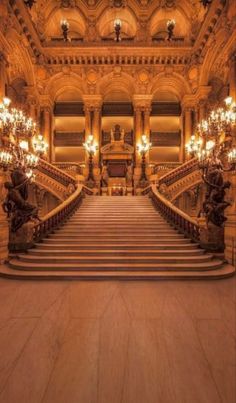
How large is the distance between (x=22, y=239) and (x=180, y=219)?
5.12 meters

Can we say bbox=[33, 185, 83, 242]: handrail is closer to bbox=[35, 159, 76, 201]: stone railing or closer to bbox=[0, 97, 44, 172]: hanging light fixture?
bbox=[0, 97, 44, 172]: hanging light fixture

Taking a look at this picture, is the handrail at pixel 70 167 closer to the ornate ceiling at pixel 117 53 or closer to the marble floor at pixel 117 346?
the ornate ceiling at pixel 117 53

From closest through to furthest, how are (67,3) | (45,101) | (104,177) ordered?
1. (67,3)
2. (104,177)
3. (45,101)

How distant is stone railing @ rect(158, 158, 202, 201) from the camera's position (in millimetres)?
14016

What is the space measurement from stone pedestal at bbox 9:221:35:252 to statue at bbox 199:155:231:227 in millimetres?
5259

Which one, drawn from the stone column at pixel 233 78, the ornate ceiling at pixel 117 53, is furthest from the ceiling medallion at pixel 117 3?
the stone column at pixel 233 78

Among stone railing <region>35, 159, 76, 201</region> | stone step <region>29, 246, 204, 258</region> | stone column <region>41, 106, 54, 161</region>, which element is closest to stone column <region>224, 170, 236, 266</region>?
stone step <region>29, 246, 204, 258</region>

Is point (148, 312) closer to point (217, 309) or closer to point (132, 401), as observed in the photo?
point (217, 309)

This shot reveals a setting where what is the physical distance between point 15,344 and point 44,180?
11.6 m

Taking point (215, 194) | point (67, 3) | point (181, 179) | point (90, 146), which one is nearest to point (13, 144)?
point (215, 194)

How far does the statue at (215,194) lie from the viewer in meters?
7.42

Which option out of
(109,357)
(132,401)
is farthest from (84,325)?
(132,401)

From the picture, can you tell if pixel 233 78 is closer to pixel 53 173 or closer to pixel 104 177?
pixel 104 177

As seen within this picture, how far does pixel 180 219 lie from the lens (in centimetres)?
864
